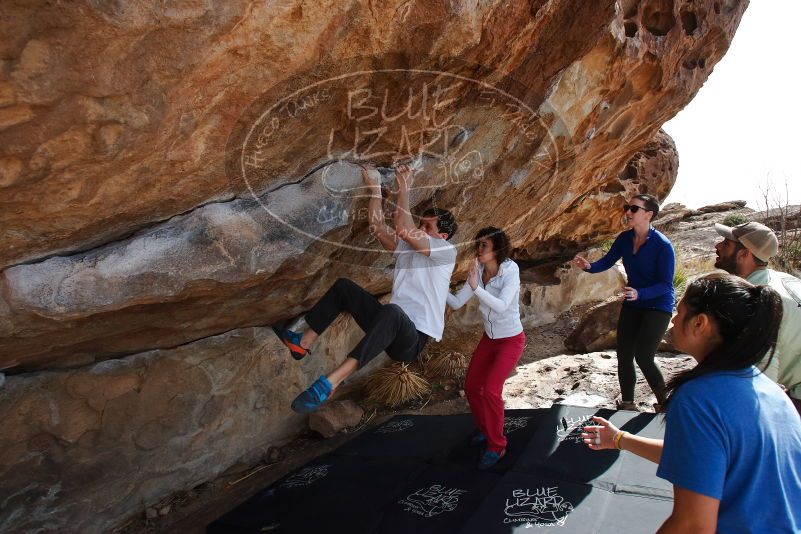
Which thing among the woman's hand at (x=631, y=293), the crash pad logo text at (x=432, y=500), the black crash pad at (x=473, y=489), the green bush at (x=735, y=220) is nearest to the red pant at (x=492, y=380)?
the black crash pad at (x=473, y=489)

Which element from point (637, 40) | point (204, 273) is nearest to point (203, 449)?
point (204, 273)

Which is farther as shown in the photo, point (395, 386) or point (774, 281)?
point (395, 386)

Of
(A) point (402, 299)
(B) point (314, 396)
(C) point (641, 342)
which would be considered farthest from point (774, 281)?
(B) point (314, 396)

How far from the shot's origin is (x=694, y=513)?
1489mm

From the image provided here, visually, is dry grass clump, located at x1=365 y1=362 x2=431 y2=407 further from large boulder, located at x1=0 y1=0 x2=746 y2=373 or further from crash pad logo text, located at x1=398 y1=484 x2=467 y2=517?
crash pad logo text, located at x1=398 y1=484 x2=467 y2=517

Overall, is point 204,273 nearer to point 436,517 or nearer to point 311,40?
point 311,40

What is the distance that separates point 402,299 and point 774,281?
6.47 feet

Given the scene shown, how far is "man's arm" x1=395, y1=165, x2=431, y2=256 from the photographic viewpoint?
3.39 m

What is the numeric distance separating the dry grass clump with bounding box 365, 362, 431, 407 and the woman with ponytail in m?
4.37

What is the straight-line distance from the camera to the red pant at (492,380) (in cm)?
376

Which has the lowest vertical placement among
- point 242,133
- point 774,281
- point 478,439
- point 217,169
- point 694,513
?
point 478,439

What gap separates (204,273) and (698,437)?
2527mm

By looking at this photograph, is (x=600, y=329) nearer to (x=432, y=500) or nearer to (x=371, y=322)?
(x=432, y=500)

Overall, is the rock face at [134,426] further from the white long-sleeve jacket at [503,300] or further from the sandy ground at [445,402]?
the white long-sleeve jacket at [503,300]
